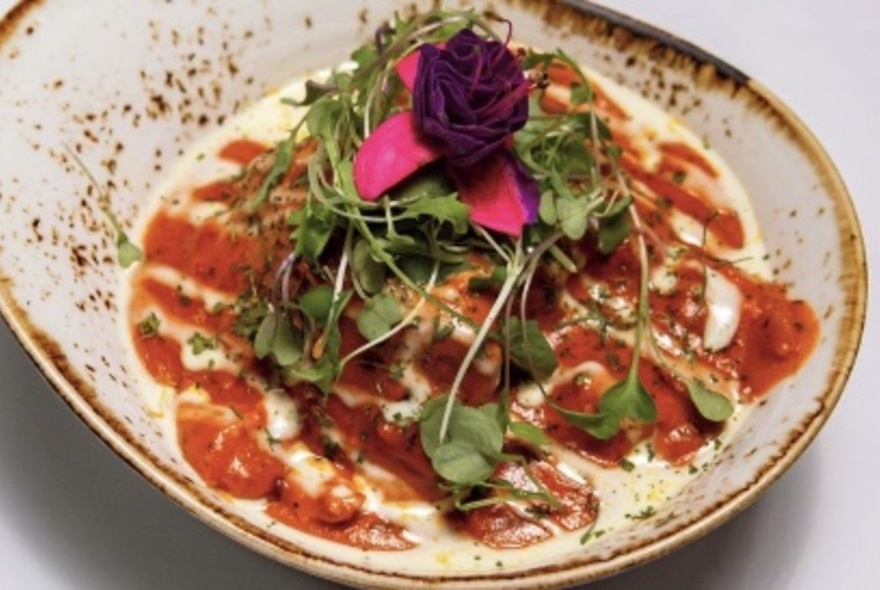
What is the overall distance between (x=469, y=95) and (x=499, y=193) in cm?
21

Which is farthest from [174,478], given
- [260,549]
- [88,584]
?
[88,584]

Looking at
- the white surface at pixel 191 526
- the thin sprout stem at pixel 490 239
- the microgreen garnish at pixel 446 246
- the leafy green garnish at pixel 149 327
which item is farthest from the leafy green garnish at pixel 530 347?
the leafy green garnish at pixel 149 327

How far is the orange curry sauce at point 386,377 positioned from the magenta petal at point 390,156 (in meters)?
0.22

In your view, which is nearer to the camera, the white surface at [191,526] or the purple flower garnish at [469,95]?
the purple flower garnish at [469,95]

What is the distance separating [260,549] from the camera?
2205 millimetres

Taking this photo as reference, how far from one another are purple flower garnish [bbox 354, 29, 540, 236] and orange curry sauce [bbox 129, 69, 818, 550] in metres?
0.17

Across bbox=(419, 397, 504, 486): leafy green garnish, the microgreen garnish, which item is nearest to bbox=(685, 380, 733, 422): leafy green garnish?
the microgreen garnish

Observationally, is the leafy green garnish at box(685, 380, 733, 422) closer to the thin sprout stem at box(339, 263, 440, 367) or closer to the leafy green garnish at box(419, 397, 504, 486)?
the leafy green garnish at box(419, 397, 504, 486)

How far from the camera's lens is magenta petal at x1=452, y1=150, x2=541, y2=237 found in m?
2.53

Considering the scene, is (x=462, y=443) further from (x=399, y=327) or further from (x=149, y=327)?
(x=149, y=327)

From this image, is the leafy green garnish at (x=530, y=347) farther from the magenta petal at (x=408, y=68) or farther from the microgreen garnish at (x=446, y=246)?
the magenta petal at (x=408, y=68)

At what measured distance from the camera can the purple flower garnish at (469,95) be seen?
2432 mm

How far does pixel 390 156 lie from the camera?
2504mm

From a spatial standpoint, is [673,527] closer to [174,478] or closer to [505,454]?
[505,454]
